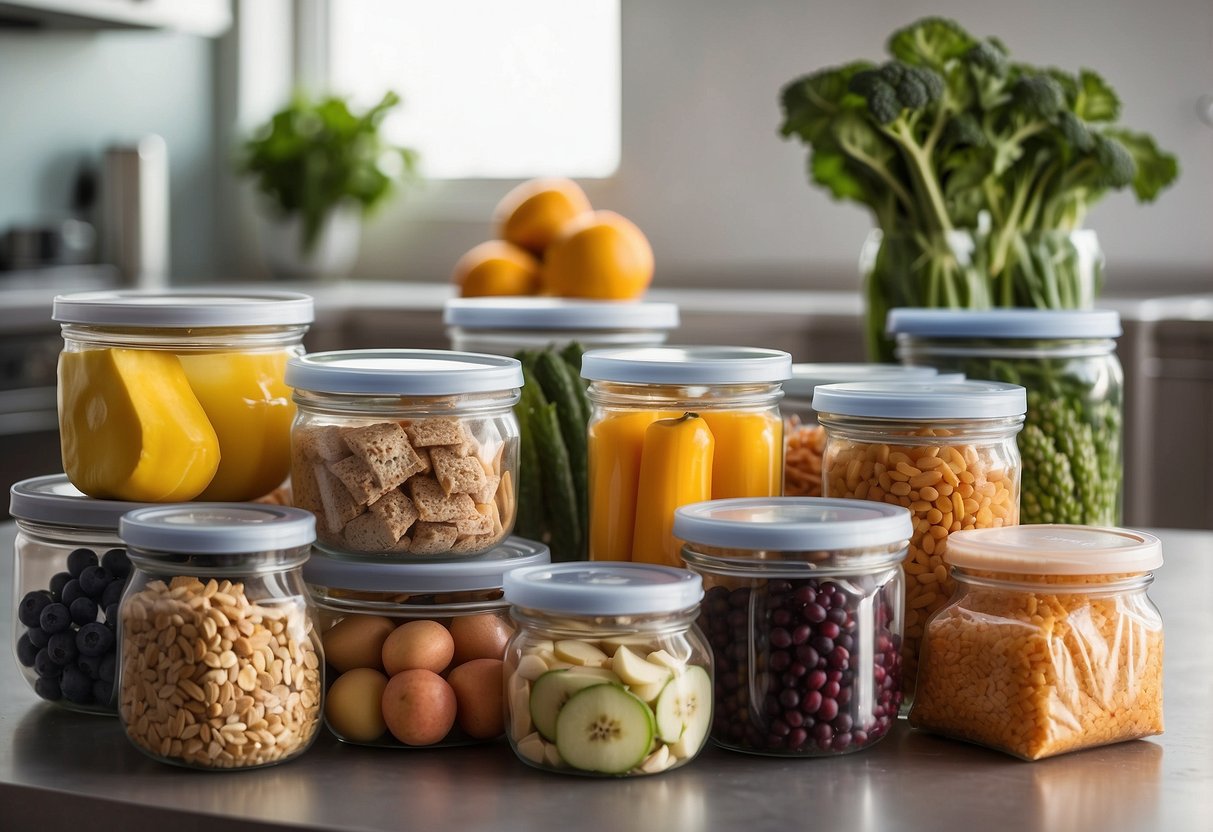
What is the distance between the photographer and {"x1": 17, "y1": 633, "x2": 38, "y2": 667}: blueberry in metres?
0.87

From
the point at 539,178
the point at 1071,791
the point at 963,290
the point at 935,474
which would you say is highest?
the point at 539,178

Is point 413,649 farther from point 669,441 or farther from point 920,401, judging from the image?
point 920,401

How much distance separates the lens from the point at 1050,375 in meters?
1.08

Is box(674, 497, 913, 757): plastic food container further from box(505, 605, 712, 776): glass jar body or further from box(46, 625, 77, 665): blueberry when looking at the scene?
box(46, 625, 77, 665): blueberry

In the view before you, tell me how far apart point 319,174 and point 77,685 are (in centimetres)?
298

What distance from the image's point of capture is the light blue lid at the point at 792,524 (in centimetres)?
75

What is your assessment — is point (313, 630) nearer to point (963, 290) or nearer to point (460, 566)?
point (460, 566)

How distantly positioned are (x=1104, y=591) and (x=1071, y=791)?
0.39ft

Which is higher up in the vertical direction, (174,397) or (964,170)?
(964,170)

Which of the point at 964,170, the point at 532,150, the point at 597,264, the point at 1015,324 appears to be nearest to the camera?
the point at 1015,324

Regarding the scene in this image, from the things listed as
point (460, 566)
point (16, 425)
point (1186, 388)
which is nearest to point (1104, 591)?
point (460, 566)

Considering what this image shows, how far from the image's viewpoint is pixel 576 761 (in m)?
0.74

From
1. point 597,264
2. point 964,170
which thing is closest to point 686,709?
point 964,170

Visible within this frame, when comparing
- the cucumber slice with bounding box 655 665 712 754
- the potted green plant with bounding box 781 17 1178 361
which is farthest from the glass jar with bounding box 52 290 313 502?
the potted green plant with bounding box 781 17 1178 361
